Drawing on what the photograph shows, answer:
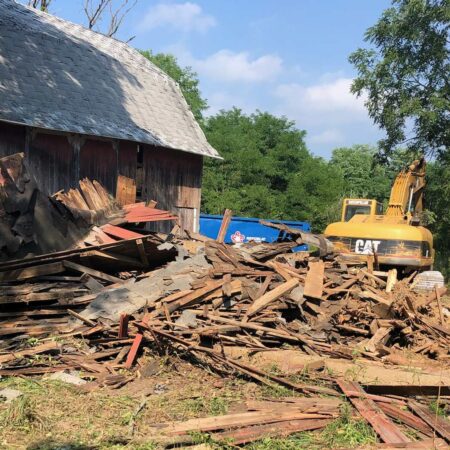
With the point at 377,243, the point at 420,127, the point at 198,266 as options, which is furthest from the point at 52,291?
the point at 420,127

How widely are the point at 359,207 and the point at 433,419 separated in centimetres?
1150

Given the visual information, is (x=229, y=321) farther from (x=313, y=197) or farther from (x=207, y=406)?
(x=313, y=197)

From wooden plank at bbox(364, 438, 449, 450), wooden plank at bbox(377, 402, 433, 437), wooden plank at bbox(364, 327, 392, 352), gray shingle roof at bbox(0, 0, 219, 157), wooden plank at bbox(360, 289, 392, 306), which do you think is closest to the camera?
wooden plank at bbox(364, 438, 449, 450)

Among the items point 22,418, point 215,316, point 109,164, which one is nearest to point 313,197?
point 109,164

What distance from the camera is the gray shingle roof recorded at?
1509 cm

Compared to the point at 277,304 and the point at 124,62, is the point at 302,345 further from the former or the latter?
the point at 124,62

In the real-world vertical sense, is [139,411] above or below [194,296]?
below

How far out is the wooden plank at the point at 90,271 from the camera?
8.36 m

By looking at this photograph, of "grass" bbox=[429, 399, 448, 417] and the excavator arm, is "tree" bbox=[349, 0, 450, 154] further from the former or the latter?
"grass" bbox=[429, 399, 448, 417]

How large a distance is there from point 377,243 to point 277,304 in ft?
20.8

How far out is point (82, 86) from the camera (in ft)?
56.3

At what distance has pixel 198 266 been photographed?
9031mm

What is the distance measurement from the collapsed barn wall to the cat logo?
733cm

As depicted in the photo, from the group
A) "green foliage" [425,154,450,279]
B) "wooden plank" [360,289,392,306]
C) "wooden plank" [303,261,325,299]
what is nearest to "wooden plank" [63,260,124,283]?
"wooden plank" [303,261,325,299]
